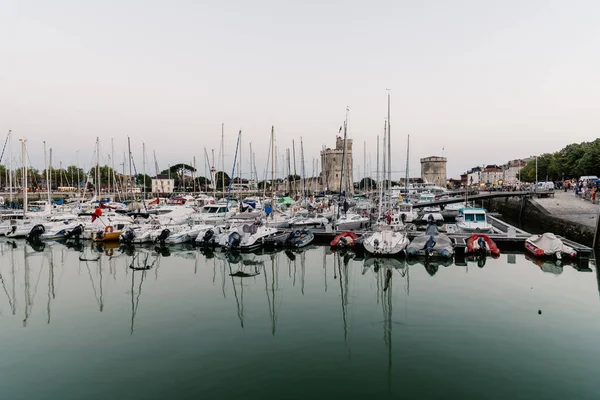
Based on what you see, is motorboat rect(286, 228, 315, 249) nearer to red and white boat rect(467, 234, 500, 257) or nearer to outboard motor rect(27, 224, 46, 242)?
red and white boat rect(467, 234, 500, 257)

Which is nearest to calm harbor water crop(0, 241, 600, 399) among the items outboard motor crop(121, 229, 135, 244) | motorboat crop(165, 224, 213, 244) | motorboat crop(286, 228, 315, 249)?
motorboat crop(286, 228, 315, 249)

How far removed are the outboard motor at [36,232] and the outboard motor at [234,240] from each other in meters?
14.9

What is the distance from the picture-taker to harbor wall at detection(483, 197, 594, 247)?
24922 millimetres

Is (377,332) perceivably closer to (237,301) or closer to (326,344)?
(326,344)

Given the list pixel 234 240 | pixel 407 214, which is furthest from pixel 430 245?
pixel 407 214

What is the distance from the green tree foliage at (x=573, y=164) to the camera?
187 feet

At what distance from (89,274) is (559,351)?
1794 centimetres

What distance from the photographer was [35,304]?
556 inches

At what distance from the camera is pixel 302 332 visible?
11367mm

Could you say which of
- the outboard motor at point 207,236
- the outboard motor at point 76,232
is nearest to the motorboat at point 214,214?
the outboard motor at point 207,236

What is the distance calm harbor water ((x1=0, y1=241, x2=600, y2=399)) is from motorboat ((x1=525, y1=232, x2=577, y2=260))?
108cm

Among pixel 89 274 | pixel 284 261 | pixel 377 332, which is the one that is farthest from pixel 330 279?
pixel 89 274

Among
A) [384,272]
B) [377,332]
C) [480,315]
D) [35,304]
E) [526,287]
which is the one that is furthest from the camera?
[384,272]

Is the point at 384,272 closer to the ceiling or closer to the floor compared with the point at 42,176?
closer to the floor
